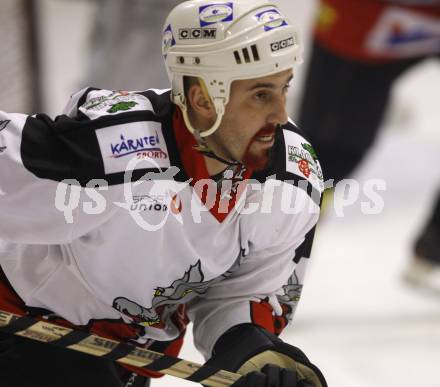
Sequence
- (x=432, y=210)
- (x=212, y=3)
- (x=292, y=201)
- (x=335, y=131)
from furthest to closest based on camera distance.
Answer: (x=432, y=210), (x=335, y=131), (x=292, y=201), (x=212, y=3)

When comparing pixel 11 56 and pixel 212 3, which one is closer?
pixel 212 3

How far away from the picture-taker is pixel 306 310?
253cm

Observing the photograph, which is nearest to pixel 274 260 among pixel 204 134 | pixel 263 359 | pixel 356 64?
pixel 263 359

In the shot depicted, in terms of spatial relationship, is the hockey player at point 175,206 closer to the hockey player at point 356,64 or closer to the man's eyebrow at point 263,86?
the man's eyebrow at point 263,86

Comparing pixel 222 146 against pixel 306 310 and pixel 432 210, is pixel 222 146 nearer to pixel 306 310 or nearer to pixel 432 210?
pixel 306 310

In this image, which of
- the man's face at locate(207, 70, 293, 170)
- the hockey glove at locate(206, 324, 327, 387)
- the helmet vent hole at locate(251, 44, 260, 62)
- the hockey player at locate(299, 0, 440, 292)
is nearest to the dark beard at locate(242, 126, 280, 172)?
the man's face at locate(207, 70, 293, 170)

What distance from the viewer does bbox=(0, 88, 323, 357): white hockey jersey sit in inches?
45.1

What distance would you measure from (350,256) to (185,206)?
5.83 ft

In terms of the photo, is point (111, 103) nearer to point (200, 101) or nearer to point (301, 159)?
point (200, 101)

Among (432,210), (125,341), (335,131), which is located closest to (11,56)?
(335,131)

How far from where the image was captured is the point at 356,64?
96.6 inches

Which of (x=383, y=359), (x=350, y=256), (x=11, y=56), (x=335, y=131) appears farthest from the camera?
(x=11, y=56)

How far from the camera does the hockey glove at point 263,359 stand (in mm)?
1235

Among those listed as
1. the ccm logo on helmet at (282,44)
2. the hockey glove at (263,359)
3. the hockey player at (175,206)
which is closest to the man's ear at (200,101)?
the hockey player at (175,206)
